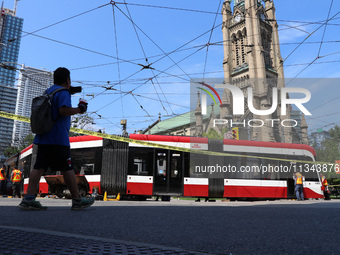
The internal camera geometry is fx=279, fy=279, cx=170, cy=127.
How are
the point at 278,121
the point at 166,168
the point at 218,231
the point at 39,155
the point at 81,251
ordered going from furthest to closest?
the point at 278,121
the point at 166,168
the point at 39,155
the point at 218,231
the point at 81,251

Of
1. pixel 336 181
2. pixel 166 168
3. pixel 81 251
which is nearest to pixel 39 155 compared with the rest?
pixel 81 251

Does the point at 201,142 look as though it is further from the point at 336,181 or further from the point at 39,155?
the point at 336,181

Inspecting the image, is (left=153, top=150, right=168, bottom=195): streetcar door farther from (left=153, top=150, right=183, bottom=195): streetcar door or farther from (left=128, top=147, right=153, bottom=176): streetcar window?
(left=128, top=147, right=153, bottom=176): streetcar window

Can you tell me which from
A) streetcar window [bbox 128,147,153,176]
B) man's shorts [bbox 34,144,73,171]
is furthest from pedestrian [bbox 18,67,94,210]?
streetcar window [bbox 128,147,153,176]

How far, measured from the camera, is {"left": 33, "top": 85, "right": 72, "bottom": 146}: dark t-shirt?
12.7 feet

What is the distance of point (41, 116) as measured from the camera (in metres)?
3.78

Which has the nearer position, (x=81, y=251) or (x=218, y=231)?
(x=81, y=251)

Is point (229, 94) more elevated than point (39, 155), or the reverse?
point (229, 94)

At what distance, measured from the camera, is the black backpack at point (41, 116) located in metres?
3.76

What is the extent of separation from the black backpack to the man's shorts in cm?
25

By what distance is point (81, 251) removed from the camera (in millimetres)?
1627

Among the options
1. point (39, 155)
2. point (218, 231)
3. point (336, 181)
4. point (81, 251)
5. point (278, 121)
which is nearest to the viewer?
point (81, 251)

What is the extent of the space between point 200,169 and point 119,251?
11.7 meters

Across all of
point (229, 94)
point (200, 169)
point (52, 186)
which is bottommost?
point (52, 186)
